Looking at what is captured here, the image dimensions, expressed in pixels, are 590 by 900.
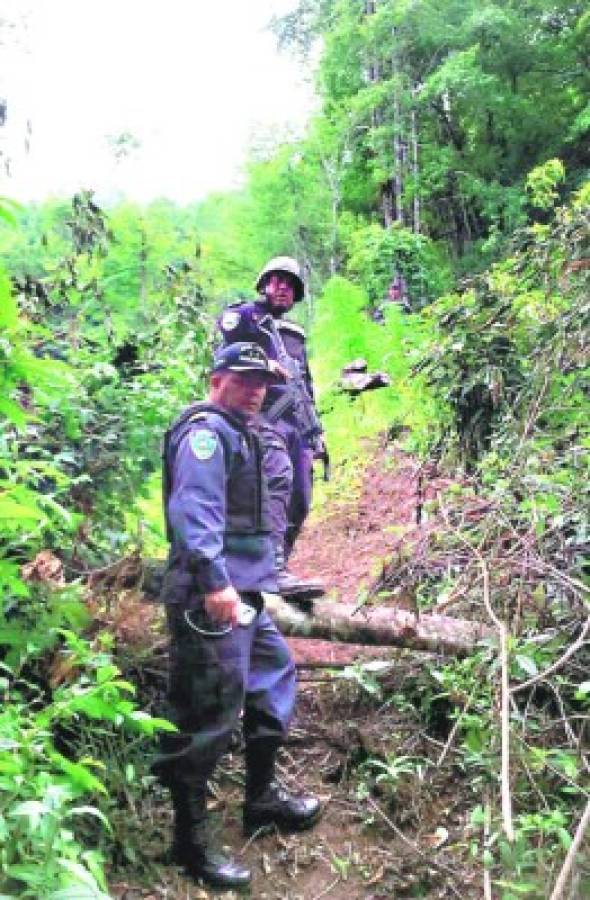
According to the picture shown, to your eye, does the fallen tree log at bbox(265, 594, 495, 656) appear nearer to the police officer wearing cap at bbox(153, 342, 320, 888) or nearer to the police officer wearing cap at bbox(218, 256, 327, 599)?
the police officer wearing cap at bbox(218, 256, 327, 599)

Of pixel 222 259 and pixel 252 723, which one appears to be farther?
pixel 222 259

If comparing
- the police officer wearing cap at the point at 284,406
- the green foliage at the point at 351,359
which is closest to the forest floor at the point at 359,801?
the police officer wearing cap at the point at 284,406

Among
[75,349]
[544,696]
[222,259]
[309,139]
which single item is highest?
[309,139]

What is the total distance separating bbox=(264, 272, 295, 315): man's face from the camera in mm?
5145

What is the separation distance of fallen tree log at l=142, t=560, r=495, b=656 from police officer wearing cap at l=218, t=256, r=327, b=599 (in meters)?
0.31

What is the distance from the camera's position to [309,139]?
2436 cm

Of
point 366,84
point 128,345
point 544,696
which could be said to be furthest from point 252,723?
point 366,84

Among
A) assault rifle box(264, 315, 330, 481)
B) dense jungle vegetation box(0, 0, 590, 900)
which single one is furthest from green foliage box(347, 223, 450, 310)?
assault rifle box(264, 315, 330, 481)

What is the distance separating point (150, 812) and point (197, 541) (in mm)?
1156

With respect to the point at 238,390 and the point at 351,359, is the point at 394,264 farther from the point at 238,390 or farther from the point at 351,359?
the point at 238,390

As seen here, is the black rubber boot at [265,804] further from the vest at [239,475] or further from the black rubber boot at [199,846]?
the vest at [239,475]

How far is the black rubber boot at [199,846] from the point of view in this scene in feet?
10.4

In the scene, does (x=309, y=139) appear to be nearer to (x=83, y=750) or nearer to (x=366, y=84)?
(x=366, y=84)

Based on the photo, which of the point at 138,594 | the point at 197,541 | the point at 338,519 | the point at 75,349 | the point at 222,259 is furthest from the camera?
the point at 222,259
